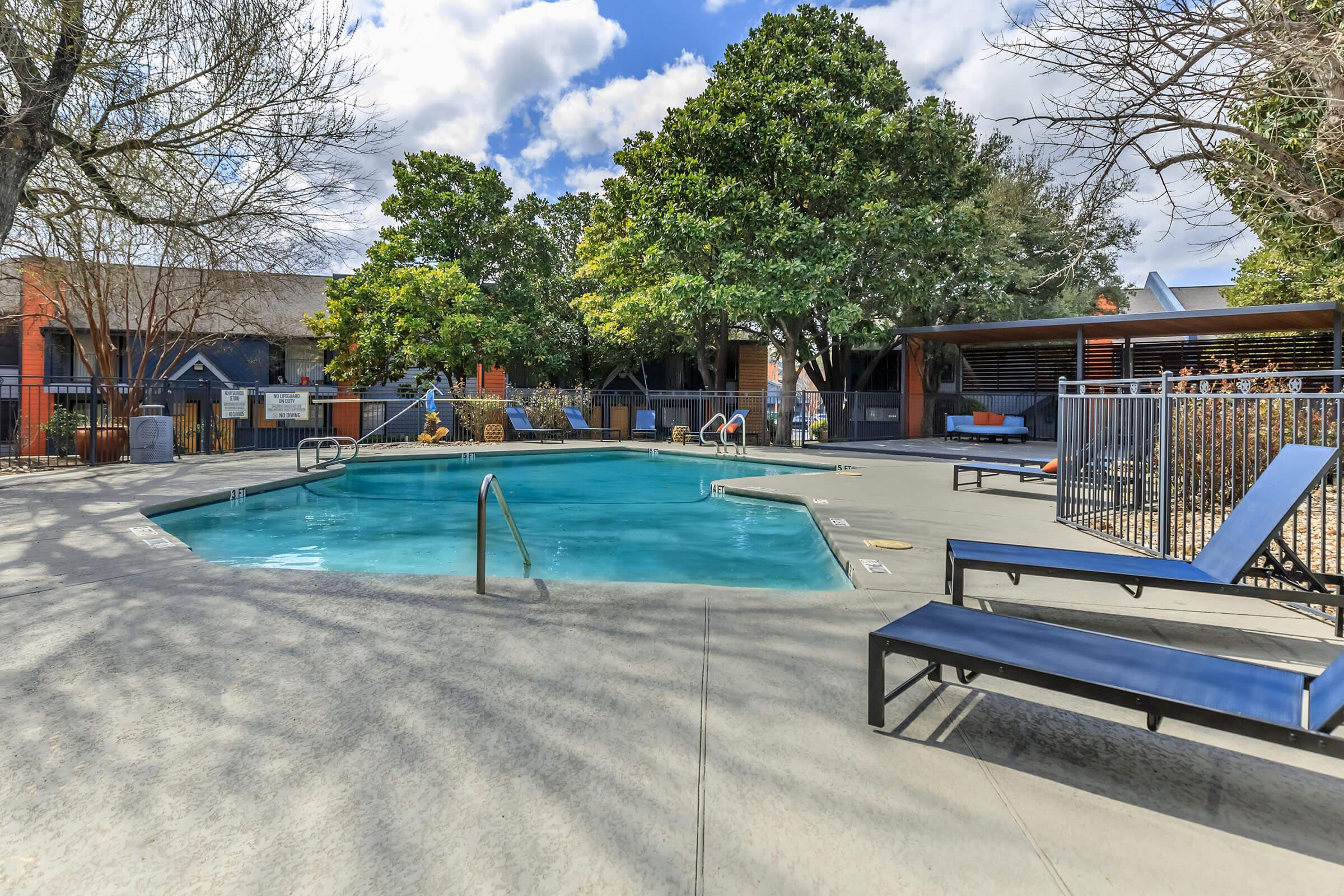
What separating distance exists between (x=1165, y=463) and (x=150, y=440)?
14519 millimetres

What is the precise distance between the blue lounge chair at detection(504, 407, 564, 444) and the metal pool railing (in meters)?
13.2

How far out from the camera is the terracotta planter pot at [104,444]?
37.5 ft

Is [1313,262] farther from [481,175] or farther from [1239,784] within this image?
[481,175]

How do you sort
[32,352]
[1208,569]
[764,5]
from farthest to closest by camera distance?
[32,352], [764,5], [1208,569]

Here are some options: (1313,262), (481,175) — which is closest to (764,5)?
(481,175)

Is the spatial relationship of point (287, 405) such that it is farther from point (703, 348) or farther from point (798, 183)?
point (798, 183)

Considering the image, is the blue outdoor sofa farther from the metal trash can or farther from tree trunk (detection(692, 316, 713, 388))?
the metal trash can

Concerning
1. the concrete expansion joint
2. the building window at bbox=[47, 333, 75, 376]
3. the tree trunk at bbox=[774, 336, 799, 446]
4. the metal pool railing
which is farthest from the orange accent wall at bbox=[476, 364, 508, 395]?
the concrete expansion joint

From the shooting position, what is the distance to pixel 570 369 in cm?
2395

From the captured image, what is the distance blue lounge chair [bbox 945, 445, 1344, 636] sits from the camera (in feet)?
10.5

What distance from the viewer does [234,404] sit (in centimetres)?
1411

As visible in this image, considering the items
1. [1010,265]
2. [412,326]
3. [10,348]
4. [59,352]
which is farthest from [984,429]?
[10,348]

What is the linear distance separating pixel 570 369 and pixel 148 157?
605 inches

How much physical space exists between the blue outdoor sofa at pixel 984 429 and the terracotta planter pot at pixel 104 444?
2079 centimetres
